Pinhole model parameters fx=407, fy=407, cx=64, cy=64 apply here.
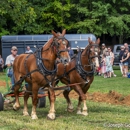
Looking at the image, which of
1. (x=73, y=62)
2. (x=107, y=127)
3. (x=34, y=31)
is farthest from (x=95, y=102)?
(x=34, y=31)

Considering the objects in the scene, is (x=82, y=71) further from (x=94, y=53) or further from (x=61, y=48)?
(x=61, y=48)

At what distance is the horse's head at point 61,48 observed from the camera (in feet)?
30.6

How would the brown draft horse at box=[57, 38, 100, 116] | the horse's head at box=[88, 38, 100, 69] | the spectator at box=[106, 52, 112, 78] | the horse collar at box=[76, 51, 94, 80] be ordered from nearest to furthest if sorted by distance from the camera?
the horse's head at box=[88, 38, 100, 69]
the brown draft horse at box=[57, 38, 100, 116]
the horse collar at box=[76, 51, 94, 80]
the spectator at box=[106, 52, 112, 78]

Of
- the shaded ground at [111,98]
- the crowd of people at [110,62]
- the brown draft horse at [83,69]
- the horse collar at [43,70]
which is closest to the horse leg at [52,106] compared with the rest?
the horse collar at [43,70]

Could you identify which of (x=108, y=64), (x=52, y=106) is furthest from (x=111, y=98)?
(x=108, y=64)

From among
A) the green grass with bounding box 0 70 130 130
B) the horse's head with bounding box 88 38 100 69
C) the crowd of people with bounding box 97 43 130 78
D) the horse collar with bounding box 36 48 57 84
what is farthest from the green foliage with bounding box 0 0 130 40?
the horse collar with bounding box 36 48 57 84

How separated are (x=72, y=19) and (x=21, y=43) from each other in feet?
24.6

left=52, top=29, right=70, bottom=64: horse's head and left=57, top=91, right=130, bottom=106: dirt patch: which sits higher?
left=52, top=29, right=70, bottom=64: horse's head

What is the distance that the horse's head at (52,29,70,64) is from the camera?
9312 mm

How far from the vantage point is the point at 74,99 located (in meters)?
14.3

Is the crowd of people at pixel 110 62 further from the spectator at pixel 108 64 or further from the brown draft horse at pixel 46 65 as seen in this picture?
the brown draft horse at pixel 46 65

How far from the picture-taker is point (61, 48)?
9.45 meters

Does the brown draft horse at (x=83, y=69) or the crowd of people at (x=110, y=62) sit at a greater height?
the brown draft horse at (x=83, y=69)

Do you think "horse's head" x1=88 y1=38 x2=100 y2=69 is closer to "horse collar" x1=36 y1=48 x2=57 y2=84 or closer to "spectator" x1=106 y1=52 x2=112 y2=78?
"horse collar" x1=36 y1=48 x2=57 y2=84
